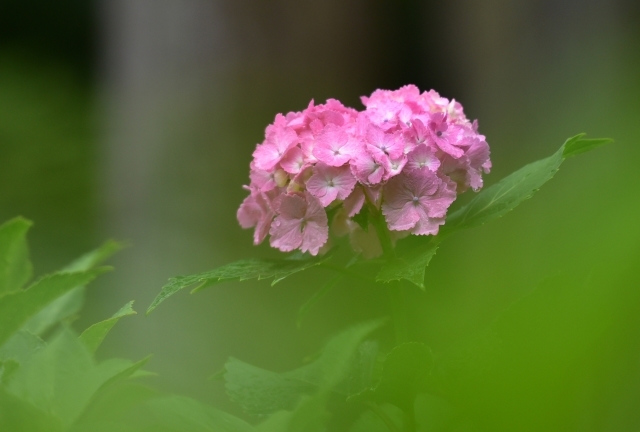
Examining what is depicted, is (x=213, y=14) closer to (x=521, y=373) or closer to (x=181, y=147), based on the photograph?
(x=181, y=147)

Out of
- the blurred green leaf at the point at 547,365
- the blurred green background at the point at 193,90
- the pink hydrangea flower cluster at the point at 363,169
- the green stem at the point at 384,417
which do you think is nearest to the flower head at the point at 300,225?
the pink hydrangea flower cluster at the point at 363,169

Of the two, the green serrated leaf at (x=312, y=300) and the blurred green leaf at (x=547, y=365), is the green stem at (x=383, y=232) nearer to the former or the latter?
the green serrated leaf at (x=312, y=300)

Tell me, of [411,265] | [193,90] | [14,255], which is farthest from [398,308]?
[193,90]

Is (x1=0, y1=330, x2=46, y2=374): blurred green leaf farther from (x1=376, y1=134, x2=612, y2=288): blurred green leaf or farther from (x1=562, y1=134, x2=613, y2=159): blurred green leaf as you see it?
(x1=562, y1=134, x2=613, y2=159): blurred green leaf

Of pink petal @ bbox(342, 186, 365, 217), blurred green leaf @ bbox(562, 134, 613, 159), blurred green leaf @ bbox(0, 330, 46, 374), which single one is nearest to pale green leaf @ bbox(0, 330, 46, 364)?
blurred green leaf @ bbox(0, 330, 46, 374)

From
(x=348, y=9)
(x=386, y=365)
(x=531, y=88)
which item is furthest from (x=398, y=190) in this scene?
(x=348, y=9)

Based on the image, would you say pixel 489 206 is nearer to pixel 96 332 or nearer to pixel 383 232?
pixel 383 232
